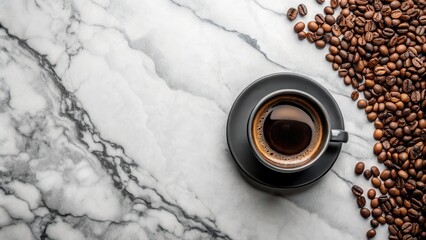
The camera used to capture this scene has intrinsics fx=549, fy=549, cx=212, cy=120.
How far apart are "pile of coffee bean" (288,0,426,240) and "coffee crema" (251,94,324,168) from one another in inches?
6.7

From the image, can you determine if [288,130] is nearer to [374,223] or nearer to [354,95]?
[354,95]

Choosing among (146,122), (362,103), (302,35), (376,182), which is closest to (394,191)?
(376,182)

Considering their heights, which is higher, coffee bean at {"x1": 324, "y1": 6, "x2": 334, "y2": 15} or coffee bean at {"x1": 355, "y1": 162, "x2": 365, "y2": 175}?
coffee bean at {"x1": 324, "y1": 6, "x2": 334, "y2": 15}

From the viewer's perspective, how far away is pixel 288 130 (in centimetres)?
126

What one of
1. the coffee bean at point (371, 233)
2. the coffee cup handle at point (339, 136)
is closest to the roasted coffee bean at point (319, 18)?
the coffee cup handle at point (339, 136)

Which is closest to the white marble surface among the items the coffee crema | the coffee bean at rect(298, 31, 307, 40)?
the coffee bean at rect(298, 31, 307, 40)

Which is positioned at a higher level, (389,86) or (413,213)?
(389,86)

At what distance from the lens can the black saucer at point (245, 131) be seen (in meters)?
1.28

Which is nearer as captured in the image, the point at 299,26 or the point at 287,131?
the point at 287,131

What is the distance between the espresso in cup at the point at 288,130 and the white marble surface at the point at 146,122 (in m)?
0.14

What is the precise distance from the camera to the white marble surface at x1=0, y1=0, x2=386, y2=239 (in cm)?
136

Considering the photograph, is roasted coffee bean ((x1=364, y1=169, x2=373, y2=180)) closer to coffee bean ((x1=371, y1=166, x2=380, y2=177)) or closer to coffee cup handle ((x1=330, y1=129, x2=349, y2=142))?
coffee bean ((x1=371, y1=166, x2=380, y2=177))

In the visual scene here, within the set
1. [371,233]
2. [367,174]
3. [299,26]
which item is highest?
[299,26]

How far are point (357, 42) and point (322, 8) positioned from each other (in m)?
0.12
